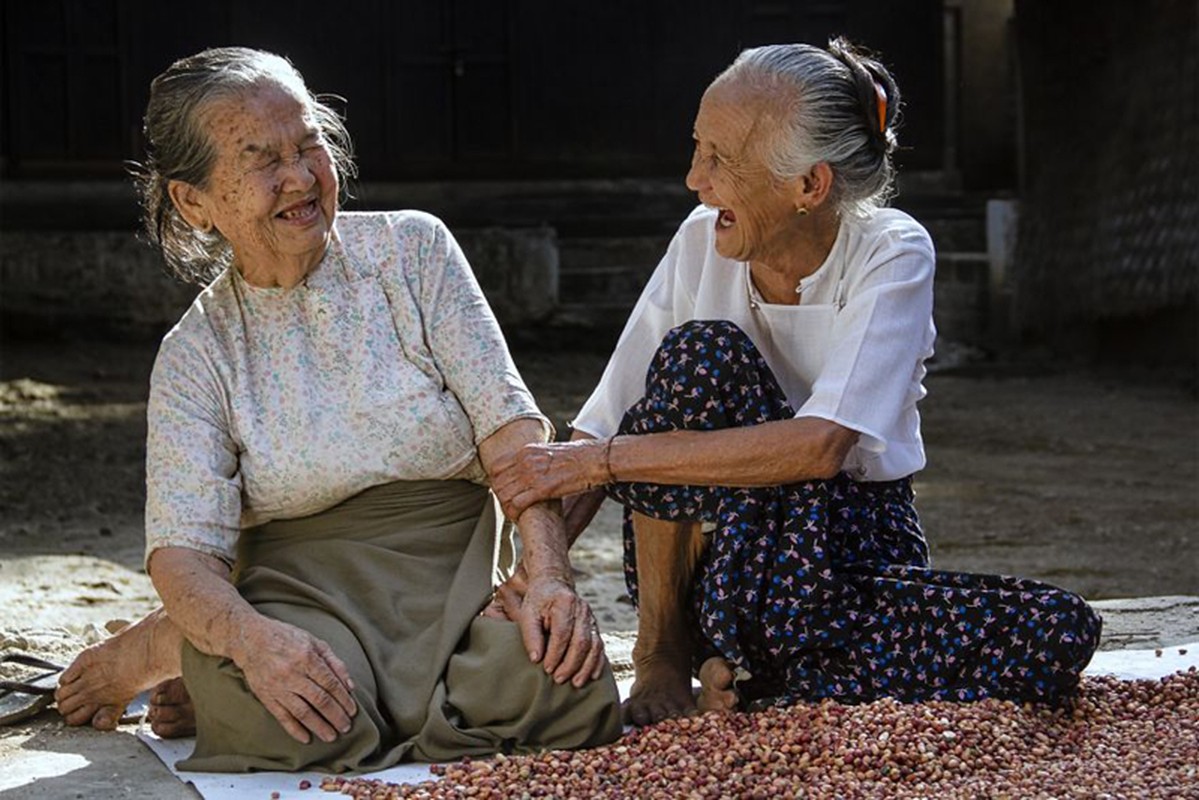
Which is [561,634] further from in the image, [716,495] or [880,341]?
[880,341]

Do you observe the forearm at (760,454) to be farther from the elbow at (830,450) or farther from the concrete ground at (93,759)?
the concrete ground at (93,759)

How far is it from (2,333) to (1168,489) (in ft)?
22.9

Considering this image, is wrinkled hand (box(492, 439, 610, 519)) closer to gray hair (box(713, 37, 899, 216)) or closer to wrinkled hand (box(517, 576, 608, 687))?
wrinkled hand (box(517, 576, 608, 687))

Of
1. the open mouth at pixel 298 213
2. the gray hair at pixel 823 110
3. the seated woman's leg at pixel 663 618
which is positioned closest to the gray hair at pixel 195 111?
the open mouth at pixel 298 213

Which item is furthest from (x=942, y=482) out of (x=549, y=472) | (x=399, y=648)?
(x=399, y=648)

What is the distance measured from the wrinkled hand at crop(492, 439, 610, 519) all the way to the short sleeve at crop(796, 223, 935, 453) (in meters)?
0.40

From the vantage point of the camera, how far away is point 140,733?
11.2ft

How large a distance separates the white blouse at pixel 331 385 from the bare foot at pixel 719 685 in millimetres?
580

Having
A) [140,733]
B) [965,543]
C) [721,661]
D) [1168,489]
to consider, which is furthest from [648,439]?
[1168,489]

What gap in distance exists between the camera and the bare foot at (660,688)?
334 cm

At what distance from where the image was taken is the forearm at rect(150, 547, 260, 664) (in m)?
3.07

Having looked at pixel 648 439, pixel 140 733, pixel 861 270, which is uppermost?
pixel 861 270

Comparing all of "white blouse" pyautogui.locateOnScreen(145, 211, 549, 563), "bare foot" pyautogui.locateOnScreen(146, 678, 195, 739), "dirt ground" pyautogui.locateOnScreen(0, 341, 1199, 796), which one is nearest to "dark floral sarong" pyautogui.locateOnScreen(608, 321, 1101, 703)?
"white blouse" pyautogui.locateOnScreen(145, 211, 549, 563)

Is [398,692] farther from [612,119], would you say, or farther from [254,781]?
[612,119]
